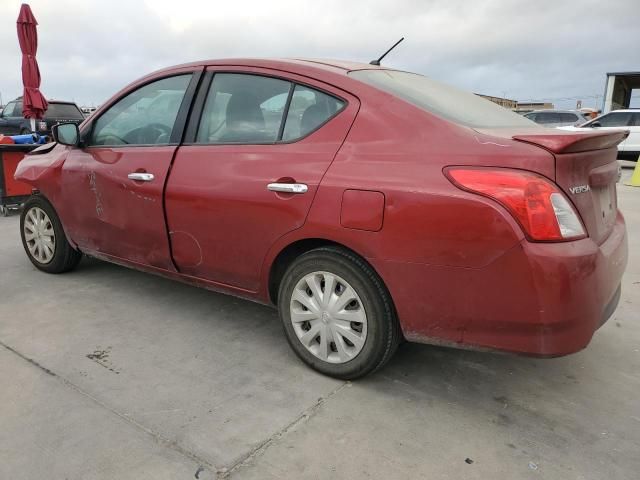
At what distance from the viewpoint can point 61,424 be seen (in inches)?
87.1

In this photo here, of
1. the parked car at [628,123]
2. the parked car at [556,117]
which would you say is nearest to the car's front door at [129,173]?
the parked car at [628,123]

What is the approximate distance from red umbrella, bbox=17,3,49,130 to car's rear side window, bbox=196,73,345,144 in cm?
767

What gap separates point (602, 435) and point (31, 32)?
33.8 ft

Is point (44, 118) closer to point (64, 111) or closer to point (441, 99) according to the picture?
point (64, 111)

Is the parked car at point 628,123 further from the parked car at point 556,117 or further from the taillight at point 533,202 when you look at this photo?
the taillight at point 533,202

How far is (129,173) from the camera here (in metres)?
3.25

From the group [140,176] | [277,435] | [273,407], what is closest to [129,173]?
[140,176]

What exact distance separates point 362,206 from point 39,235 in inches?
125

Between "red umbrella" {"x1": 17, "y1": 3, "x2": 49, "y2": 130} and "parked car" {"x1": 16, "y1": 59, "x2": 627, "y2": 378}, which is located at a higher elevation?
"red umbrella" {"x1": 17, "y1": 3, "x2": 49, "y2": 130}

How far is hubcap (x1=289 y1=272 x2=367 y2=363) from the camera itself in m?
2.44

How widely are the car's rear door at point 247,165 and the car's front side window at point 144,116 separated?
225mm

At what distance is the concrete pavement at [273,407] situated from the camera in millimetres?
1984

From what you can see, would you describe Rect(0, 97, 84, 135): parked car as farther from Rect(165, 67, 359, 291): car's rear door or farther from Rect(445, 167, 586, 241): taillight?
Rect(445, 167, 586, 241): taillight

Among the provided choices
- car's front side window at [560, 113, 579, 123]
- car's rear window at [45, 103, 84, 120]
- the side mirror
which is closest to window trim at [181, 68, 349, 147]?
the side mirror
